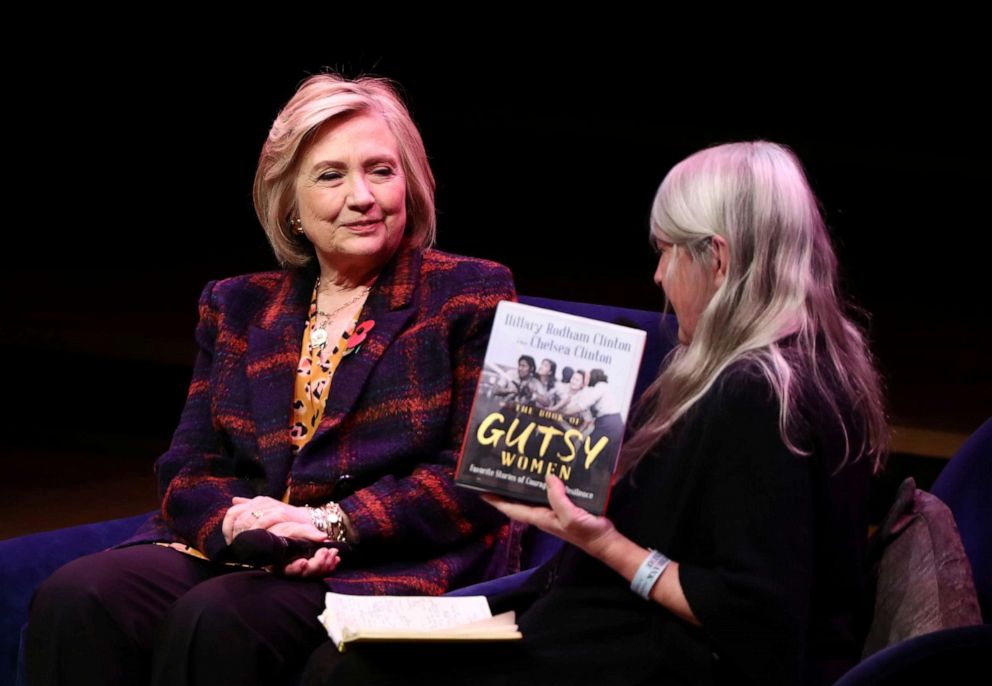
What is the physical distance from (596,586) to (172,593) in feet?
2.72

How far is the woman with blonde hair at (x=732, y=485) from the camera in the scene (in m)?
1.88

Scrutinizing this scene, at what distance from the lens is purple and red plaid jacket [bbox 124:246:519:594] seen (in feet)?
8.13

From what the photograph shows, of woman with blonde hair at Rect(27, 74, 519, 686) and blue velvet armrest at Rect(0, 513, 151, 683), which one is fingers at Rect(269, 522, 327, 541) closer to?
woman with blonde hair at Rect(27, 74, 519, 686)

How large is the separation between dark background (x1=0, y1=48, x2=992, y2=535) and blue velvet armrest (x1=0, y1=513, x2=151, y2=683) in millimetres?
2303

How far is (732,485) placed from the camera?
6.18 feet

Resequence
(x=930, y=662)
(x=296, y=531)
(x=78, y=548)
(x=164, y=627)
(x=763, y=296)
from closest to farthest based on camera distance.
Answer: (x=930, y=662), (x=763, y=296), (x=164, y=627), (x=296, y=531), (x=78, y=548)

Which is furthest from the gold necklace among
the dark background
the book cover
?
the dark background

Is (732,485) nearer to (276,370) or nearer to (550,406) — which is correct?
(550,406)

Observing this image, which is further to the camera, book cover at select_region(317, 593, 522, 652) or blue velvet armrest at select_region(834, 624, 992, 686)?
book cover at select_region(317, 593, 522, 652)

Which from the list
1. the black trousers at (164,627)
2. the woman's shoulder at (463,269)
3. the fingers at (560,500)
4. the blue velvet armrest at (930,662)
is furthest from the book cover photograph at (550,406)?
the woman's shoulder at (463,269)

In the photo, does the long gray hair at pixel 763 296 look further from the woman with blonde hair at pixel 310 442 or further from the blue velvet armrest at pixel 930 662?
the woman with blonde hair at pixel 310 442

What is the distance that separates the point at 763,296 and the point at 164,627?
114 cm

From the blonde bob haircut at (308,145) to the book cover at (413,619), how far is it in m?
0.81

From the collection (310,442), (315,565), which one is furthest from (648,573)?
(310,442)
